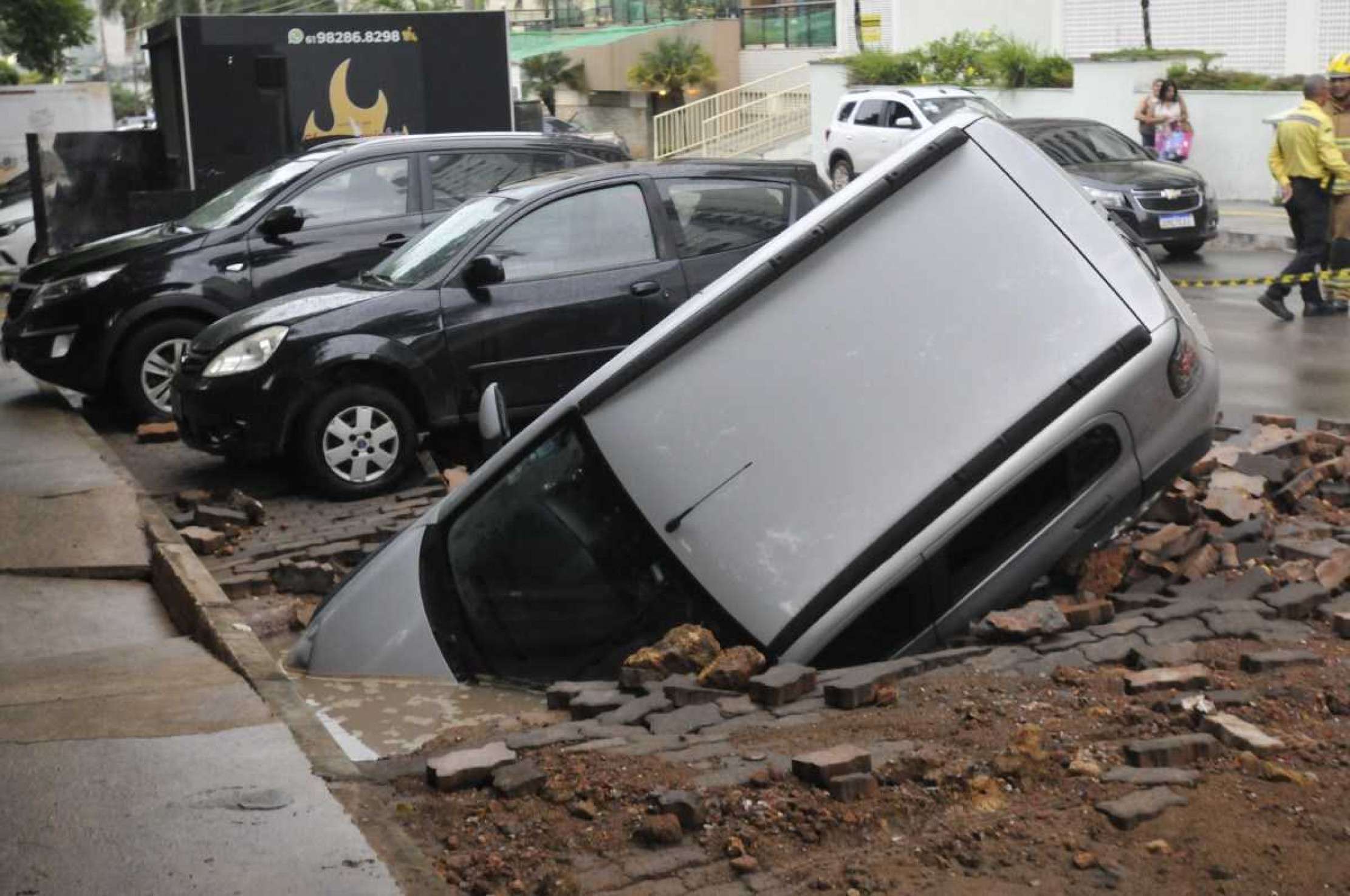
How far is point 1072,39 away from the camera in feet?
104

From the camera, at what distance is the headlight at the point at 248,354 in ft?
32.4

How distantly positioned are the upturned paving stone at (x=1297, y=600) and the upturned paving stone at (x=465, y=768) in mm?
2714

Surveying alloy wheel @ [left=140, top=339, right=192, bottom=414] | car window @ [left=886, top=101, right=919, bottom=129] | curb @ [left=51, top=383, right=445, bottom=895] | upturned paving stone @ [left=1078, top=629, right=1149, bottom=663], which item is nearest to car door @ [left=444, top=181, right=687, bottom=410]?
curb @ [left=51, top=383, right=445, bottom=895]

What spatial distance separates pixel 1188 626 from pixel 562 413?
225 cm

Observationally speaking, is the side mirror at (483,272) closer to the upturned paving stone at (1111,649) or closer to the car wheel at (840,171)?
the upturned paving stone at (1111,649)

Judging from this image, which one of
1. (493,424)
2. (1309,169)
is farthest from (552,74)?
(493,424)

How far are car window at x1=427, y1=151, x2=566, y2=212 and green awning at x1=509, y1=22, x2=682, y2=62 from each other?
34.5 meters

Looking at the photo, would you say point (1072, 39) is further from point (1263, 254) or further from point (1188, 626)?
point (1188, 626)

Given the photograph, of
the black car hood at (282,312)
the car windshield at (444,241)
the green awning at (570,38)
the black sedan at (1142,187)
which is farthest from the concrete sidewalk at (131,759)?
the green awning at (570,38)

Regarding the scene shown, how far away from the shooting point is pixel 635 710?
5.47m

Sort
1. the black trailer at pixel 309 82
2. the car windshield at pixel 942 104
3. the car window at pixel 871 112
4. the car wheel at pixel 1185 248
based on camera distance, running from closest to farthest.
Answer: the black trailer at pixel 309 82
the car wheel at pixel 1185 248
the car windshield at pixel 942 104
the car window at pixel 871 112

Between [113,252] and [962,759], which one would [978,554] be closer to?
[962,759]

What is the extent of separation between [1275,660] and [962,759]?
1.21 m

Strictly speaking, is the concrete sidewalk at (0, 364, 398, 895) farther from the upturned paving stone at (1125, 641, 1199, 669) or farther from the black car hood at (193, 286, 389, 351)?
the upturned paving stone at (1125, 641, 1199, 669)
